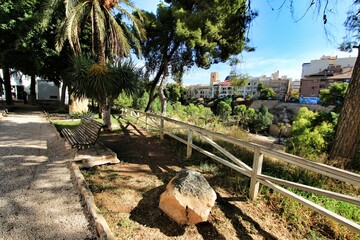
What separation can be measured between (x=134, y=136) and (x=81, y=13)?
5.97 metres

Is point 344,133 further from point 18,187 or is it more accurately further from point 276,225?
point 18,187

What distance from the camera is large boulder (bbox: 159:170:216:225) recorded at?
8.27 feet

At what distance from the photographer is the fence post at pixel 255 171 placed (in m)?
3.08

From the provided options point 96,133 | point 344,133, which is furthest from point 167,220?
point 344,133

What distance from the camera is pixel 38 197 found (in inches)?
121

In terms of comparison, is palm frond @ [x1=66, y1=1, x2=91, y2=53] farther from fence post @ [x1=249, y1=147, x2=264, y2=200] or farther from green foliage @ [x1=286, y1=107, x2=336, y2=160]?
green foliage @ [x1=286, y1=107, x2=336, y2=160]

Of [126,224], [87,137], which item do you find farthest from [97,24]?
[126,224]

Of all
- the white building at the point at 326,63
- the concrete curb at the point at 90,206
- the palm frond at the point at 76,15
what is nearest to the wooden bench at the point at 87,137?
the concrete curb at the point at 90,206

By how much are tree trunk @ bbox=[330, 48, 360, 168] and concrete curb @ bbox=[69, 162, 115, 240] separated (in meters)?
4.53

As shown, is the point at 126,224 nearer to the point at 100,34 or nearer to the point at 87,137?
the point at 87,137

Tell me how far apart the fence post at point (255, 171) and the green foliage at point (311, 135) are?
7.69 feet

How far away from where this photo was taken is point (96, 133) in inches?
190

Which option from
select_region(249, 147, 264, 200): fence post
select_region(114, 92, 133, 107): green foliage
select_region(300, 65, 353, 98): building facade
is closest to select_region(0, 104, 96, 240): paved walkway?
select_region(249, 147, 264, 200): fence post

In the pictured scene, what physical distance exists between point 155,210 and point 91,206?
2.89 ft
